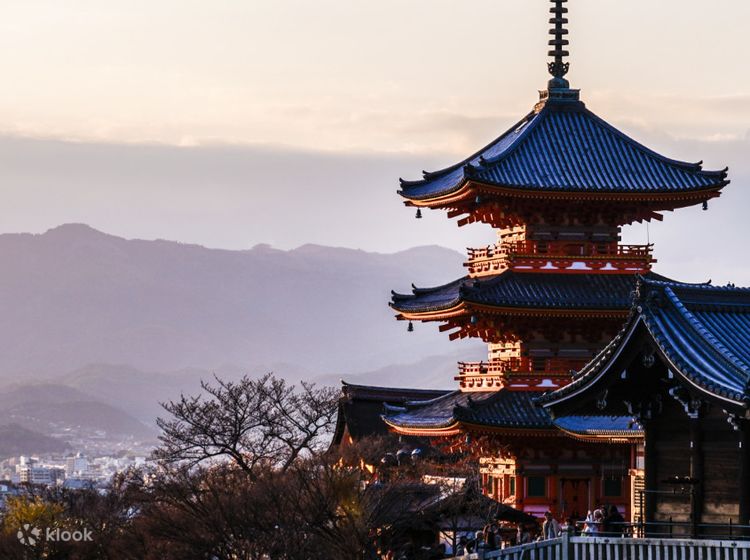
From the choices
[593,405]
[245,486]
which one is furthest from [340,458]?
[593,405]

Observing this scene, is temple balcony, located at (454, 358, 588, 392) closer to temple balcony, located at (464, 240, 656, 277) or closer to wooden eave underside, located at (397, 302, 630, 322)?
wooden eave underside, located at (397, 302, 630, 322)

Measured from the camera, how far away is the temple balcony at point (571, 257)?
61.0 meters

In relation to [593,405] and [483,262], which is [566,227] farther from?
[593,405]

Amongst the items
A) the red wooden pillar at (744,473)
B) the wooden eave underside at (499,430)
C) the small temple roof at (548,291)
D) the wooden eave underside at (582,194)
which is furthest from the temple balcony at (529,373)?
the red wooden pillar at (744,473)

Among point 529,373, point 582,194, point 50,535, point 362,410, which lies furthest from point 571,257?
point 50,535

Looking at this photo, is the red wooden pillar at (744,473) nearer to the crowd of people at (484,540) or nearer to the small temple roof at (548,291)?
the crowd of people at (484,540)

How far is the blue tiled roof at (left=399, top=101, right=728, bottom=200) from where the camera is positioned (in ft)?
198

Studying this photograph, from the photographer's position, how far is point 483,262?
62781mm

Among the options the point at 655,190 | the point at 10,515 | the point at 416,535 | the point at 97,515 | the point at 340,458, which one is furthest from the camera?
the point at 10,515

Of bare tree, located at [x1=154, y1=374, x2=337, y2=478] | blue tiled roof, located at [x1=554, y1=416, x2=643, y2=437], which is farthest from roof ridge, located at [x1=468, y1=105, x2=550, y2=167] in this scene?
bare tree, located at [x1=154, y1=374, x2=337, y2=478]

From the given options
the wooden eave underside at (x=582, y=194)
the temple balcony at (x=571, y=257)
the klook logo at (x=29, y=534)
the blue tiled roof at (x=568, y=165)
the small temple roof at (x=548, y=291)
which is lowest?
the klook logo at (x=29, y=534)

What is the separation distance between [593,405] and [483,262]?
23.1m

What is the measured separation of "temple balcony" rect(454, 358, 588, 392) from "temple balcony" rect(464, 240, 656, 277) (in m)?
3.02

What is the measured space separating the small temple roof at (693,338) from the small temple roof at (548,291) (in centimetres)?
1917
